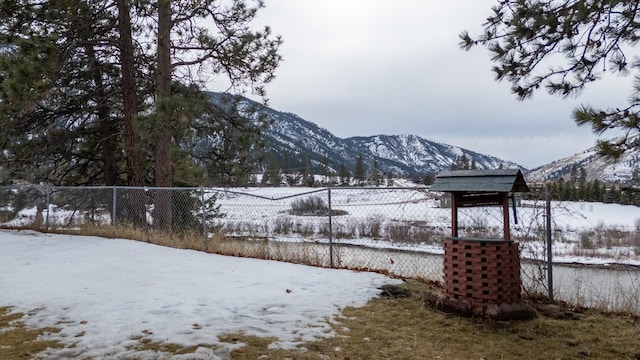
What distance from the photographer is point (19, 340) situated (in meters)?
4.04

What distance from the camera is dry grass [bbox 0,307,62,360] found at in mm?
3721

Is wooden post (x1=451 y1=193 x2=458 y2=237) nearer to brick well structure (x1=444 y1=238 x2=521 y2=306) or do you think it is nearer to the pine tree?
brick well structure (x1=444 y1=238 x2=521 y2=306)

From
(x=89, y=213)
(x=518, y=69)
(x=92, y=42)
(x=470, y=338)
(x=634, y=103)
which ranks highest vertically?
(x=92, y=42)

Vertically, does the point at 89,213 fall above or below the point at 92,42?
below

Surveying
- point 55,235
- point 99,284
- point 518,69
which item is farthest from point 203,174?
point 518,69

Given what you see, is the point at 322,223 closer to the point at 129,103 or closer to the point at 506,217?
the point at 129,103

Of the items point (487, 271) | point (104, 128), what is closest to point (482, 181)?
point (487, 271)

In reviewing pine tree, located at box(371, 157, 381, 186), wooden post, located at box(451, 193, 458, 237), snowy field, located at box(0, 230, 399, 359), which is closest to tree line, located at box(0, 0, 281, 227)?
snowy field, located at box(0, 230, 399, 359)

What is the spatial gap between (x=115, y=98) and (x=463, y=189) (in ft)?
36.7

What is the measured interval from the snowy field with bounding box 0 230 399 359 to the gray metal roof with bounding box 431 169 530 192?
1.76 meters

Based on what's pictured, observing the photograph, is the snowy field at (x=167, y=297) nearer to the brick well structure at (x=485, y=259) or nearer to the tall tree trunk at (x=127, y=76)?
the brick well structure at (x=485, y=259)

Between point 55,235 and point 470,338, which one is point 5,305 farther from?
point 55,235

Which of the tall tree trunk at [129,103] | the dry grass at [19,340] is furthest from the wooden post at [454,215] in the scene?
the tall tree trunk at [129,103]

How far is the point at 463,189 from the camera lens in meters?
5.18
